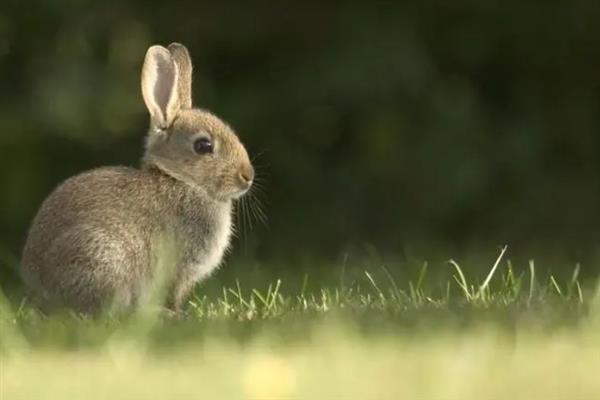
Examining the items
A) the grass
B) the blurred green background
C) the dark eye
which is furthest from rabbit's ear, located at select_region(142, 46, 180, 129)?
the blurred green background

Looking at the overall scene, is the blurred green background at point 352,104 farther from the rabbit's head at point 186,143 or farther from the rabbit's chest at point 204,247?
the rabbit's chest at point 204,247

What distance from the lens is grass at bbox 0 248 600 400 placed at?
14.5ft

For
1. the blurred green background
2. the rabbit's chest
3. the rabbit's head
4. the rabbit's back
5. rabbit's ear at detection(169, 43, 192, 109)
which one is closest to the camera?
the rabbit's back

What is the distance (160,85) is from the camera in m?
7.59

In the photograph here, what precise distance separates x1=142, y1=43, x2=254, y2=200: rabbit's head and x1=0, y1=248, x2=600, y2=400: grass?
0.88 meters

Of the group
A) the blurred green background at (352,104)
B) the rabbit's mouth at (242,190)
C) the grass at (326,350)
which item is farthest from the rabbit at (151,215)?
the blurred green background at (352,104)

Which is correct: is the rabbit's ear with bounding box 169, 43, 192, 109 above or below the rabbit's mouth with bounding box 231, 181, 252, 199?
above

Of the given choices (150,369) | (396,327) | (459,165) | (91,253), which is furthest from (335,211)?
(150,369)

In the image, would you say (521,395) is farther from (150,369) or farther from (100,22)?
(100,22)

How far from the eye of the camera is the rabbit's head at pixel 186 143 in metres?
7.43

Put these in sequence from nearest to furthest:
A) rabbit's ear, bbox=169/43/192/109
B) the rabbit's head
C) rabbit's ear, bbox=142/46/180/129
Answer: the rabbit's head
rabbit's ear, bbox=142/46/180/129
rabbit's ear, bbox=169/43/192/109

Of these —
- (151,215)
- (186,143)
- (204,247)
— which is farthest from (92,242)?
(186,143)

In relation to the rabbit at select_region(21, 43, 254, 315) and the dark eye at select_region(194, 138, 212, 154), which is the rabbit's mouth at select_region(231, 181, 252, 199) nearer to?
the rabbit at select_region(21, 43, 254, 315)

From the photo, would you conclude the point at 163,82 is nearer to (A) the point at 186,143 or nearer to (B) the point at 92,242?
(A) the point at 186,143
